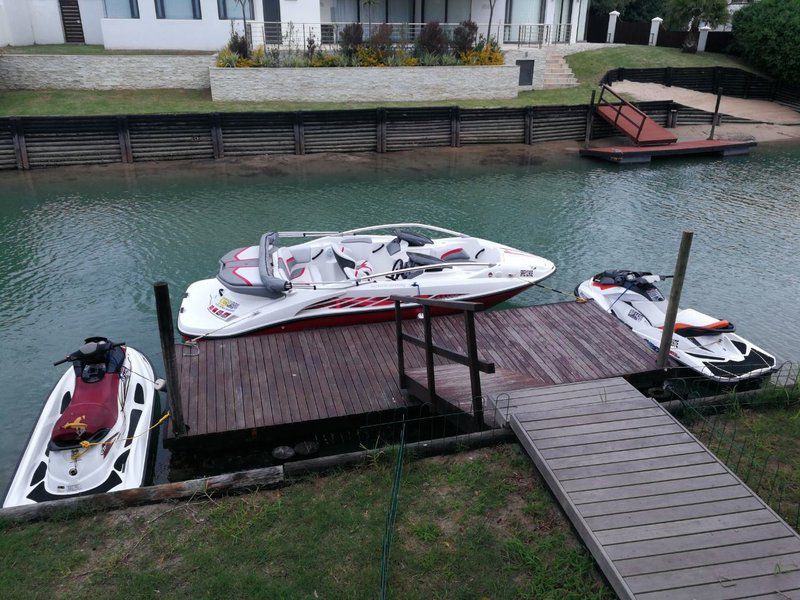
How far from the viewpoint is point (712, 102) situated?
32.3m

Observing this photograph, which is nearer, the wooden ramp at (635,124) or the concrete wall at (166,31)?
the wooden ramp at (635,124)

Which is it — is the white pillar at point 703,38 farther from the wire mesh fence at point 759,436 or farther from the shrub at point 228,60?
the wire mesh fence at point 759,436

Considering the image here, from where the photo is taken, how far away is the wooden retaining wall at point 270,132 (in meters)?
23.2

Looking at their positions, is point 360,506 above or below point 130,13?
below

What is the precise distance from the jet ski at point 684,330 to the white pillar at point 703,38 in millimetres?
32599

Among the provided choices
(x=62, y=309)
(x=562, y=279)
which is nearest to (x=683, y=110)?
(x=562, y=279)

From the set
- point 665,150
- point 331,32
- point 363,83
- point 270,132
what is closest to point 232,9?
point 331,32

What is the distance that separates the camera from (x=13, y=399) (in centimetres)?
1017

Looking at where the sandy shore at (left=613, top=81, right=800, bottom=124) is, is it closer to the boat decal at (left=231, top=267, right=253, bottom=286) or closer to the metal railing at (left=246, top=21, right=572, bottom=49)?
the metal railing at (left=246, top=21, right=572, bottom=49)

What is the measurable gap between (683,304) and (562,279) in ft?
8.62

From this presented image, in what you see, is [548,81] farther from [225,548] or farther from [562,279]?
[225,548]

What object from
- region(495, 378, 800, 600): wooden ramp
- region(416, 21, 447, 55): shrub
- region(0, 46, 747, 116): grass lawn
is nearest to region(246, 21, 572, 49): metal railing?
region(416, 21, 447, 55): shrub

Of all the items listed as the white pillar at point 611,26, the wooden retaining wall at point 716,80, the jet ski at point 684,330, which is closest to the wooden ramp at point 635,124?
the wooden retaining wall at point 716,80

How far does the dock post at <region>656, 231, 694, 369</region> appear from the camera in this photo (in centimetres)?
890
